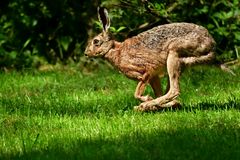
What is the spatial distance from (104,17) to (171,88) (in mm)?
1212

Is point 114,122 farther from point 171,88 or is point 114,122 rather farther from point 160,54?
point 160,54

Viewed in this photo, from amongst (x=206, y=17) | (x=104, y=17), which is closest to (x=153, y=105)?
(x=104, y=17)

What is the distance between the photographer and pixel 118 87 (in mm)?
10305

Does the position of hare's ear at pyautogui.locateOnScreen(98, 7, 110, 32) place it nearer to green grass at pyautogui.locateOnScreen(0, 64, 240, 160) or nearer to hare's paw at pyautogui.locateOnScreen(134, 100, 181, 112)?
green grass at pyautogui.locateOnScreen(0, 64, 240, 160)

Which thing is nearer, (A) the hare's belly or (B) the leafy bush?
(A) the hare's belly

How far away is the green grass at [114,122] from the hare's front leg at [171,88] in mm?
115

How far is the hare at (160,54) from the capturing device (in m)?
7.74

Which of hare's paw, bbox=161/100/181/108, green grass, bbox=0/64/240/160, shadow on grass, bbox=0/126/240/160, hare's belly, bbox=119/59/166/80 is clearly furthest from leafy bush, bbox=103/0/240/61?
shadow on grass, bbox=0/126/240/160

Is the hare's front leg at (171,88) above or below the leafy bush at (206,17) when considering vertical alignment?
above

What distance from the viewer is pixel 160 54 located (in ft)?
25.8

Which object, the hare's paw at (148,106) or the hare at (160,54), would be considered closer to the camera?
the hare at (160,54)

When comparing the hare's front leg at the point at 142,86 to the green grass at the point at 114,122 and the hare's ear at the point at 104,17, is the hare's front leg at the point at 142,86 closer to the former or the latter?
the green grass at the point at 114,122

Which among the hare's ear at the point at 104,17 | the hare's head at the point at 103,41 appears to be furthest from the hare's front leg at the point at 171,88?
the hare's ear at the point at 104,17

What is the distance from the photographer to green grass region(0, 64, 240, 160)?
19.7 ft
